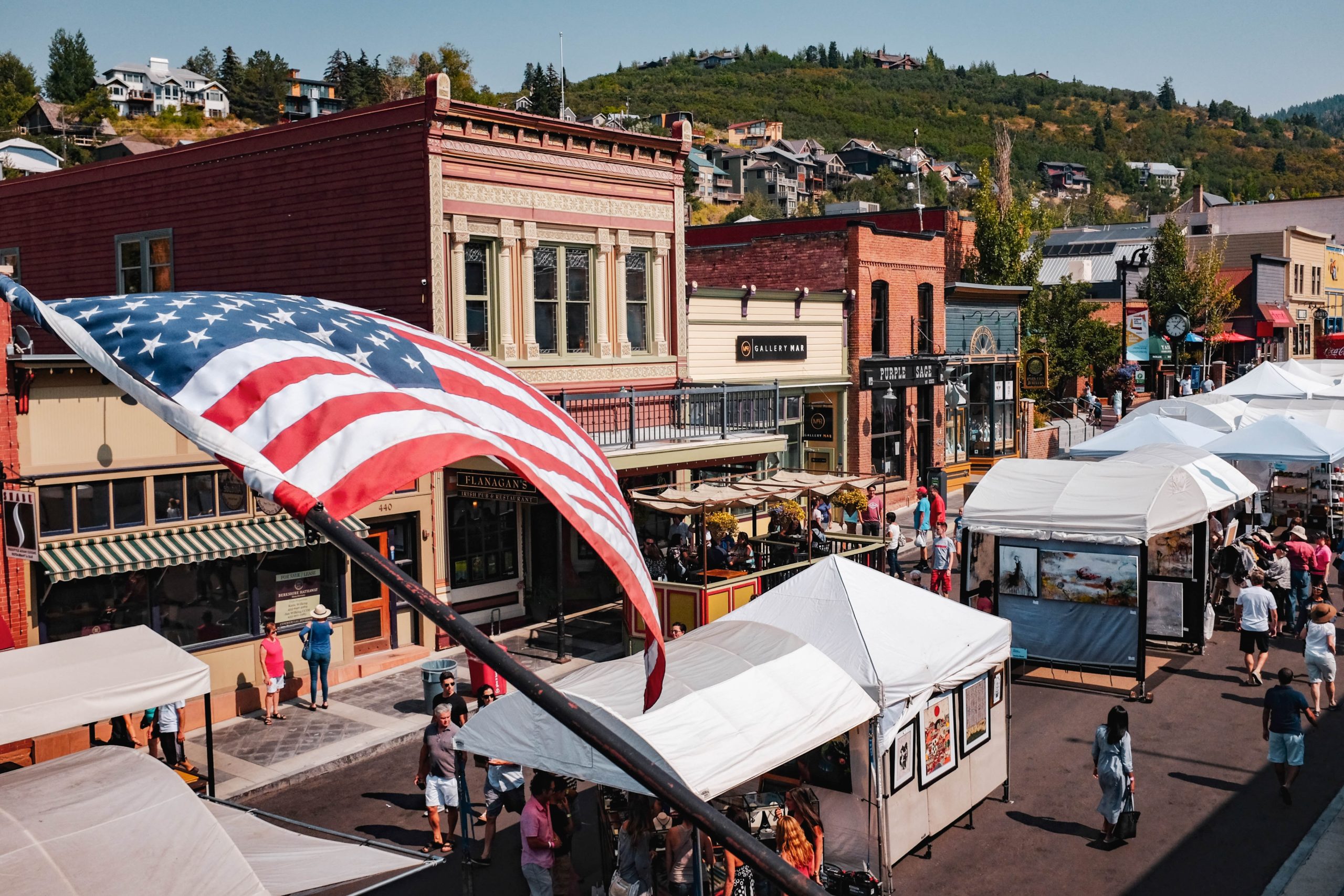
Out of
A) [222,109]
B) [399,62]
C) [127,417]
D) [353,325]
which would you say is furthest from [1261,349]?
[222,109]

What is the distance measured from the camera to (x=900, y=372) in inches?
1310

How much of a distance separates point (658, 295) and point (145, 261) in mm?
11147

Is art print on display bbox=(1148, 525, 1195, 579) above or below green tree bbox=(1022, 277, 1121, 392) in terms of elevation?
below

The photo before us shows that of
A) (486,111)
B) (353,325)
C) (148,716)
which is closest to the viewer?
(353,325)

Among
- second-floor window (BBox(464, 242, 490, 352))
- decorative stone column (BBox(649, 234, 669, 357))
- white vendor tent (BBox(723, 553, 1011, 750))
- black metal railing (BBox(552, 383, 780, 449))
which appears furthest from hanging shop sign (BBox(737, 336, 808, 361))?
white vendor tent (BBox(723, 553, 1011, 750))

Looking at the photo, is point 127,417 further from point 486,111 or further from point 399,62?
point 399,62

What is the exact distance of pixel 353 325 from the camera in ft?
17.2

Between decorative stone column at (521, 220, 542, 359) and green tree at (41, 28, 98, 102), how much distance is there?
153715 millimetres

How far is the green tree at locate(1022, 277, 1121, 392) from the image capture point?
49688 millimetres

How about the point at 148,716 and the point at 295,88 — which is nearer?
the point at 148,716

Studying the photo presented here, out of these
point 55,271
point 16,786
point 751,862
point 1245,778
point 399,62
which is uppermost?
point 399,62

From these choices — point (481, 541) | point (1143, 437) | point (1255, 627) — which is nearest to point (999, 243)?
point (1143, 437)

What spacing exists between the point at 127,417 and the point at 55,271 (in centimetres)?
1319

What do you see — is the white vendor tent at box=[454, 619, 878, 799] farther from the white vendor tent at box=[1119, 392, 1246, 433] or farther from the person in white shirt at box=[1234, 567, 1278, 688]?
the white vendor tent at box=[1119, 392, 1246, 433]
